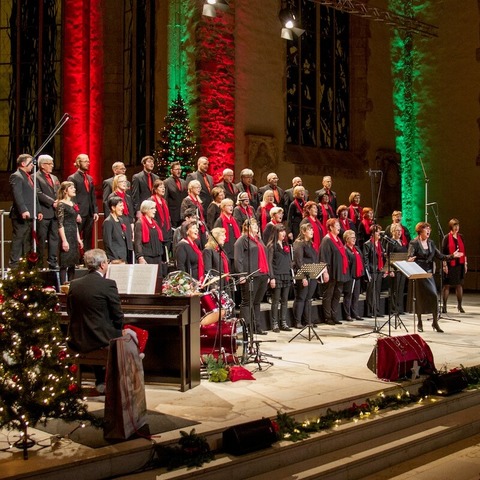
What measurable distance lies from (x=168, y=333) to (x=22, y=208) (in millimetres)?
3212

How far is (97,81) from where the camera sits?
54.5 ft

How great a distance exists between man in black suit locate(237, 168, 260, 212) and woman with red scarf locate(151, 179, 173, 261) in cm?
188

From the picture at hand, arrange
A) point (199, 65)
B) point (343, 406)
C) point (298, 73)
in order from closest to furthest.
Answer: point (343, 406) < point (199, 65) < point (298, 73)

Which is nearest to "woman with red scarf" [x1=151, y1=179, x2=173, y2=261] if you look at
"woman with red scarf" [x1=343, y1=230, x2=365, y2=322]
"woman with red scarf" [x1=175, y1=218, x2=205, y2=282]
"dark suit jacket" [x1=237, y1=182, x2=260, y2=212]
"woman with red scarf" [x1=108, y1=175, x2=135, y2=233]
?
"woman with red scarf" [x1=108, y1=175, x2=135, y2=233]

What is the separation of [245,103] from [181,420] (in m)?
10.1

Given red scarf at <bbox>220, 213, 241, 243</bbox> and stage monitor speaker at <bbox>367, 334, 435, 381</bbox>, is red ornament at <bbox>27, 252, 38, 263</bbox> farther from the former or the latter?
red scarf at <bbox>220, 213, 241, 243</bbox>

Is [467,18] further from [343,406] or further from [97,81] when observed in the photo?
[343,406]

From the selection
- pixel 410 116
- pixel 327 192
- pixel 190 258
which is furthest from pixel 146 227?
pixel 410 116

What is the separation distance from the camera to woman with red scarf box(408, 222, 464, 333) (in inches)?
449

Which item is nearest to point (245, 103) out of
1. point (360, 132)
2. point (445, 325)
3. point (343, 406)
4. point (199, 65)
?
point (199, 65)

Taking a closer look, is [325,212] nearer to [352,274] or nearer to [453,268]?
[352,274]

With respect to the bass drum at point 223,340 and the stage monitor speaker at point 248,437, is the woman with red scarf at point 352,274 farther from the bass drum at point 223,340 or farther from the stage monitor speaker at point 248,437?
the stage monitor speaker at point 248,437

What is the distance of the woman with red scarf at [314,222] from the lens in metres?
12.4

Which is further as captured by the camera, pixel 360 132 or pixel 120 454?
pixel 360 132
